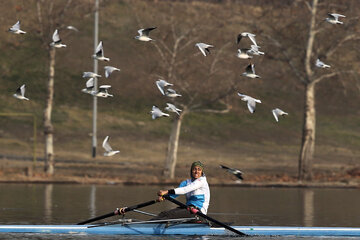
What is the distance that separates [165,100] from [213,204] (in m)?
48.3

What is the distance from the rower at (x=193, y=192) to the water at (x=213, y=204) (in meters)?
0.84

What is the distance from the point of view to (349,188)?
42.0 metres

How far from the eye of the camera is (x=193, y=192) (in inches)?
891

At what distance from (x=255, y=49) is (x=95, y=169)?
2384cm

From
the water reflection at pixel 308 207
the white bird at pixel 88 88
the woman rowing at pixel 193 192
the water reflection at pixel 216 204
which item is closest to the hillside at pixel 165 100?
the water reflection at pixel 216 204

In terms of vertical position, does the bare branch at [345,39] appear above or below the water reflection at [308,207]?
above

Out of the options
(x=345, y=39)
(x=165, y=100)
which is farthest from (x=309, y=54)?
(x=165, y=100)

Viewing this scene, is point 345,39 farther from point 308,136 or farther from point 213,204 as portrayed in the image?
point 213,204

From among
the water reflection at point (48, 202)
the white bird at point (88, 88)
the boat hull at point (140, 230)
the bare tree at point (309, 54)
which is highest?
the bare tree at point (309, 54)

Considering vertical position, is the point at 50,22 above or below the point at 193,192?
above

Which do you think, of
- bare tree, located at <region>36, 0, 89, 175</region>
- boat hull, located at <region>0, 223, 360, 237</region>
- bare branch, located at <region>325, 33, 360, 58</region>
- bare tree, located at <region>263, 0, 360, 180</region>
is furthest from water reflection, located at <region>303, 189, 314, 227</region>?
bare tree, located at <region>36, 0, 89, 175</region>

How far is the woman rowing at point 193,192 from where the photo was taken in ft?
72.5

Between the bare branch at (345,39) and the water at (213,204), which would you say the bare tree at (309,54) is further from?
the water at (213,204)

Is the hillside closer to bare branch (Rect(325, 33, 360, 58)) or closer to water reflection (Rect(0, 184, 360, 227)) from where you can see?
bare branch (Rect(325, 33, 360, 58))
